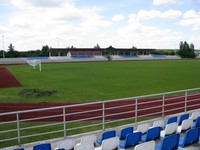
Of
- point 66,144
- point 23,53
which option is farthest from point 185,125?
point 23,53

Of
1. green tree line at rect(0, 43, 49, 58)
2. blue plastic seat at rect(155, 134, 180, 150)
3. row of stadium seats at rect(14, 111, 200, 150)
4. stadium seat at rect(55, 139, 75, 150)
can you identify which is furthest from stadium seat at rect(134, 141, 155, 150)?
green tree line at rect(0, 43, 49, 58)

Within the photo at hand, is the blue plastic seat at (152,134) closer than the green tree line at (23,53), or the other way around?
the blue plastic seat at (152,134)

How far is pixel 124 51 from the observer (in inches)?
3716

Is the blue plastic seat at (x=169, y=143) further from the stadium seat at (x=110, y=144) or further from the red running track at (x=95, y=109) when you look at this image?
the red running track at (x=95, y=109)

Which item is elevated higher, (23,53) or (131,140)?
(23,53)

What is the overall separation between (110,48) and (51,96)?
71.7 meters

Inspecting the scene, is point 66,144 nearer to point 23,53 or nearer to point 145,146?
point 145,146

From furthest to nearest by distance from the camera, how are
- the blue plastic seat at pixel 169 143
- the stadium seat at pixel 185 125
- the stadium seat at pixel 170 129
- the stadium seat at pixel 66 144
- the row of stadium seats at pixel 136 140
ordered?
the stadium seat at pixel 185 125, the stadium seat at pixel 170 129, the stadium seat at pixel 66 144, the blue plastic seat at pixel 169 143, the row of stadium seats at pixel 136 140

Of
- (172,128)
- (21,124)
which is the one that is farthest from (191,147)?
(21,124)

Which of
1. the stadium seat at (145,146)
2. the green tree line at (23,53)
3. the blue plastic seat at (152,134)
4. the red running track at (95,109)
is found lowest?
the red running track at (95,109)

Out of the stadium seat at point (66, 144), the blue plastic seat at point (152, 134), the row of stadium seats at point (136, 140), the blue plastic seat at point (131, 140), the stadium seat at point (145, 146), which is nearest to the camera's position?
the stadium seat at point (145, 146)

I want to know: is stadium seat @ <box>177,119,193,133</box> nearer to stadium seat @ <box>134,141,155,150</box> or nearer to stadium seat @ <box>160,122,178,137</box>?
stadium seat @ <box>160,122,178,137</box>

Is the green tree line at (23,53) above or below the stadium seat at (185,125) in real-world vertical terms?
above

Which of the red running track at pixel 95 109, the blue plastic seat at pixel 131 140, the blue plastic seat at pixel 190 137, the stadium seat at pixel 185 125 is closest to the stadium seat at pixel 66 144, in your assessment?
the blue plastic seat at pixel 131 140
